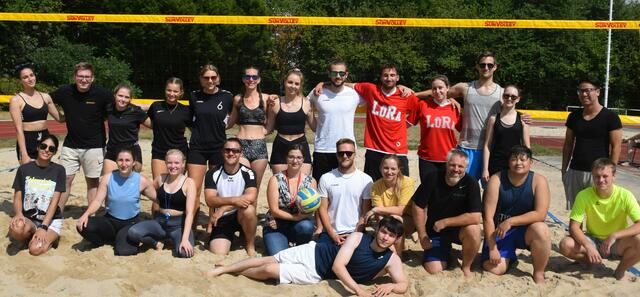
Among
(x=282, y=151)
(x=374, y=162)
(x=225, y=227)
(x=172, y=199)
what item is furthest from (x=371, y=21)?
(x=172, y=199)

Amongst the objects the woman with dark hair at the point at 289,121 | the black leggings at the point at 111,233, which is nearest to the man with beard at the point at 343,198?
the woman with dark hair at the point at 289,121

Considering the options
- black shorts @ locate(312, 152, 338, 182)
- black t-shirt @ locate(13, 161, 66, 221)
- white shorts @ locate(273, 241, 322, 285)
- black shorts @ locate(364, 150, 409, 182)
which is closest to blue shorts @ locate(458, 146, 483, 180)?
black shorts @ locate(364, 150, 409, 182)

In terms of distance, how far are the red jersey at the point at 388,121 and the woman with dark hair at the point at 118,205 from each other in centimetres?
170

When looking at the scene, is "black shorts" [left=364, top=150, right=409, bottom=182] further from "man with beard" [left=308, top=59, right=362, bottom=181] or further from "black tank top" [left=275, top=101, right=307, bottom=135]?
"black tank top" [left=275, top=101, right=307, bottom=135]

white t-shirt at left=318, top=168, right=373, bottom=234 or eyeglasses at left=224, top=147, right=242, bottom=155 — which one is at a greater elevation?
eyeglasses at left=224, top=147, right=242, bottom=155

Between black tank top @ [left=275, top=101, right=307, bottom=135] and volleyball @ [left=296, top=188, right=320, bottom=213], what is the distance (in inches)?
24.3

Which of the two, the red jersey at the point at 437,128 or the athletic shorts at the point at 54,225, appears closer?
the athletic shorts at the point at 54,225

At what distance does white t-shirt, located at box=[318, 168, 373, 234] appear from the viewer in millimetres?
3973

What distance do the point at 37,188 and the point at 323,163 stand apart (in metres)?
2.07

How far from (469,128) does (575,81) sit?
21.2m

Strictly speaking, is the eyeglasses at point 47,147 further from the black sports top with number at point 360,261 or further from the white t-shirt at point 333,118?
the black sports top with number at point 360,261

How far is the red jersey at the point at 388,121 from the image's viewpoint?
4410 mm

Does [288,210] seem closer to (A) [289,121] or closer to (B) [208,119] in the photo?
(A) [289,121]

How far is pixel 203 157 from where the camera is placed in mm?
4445
